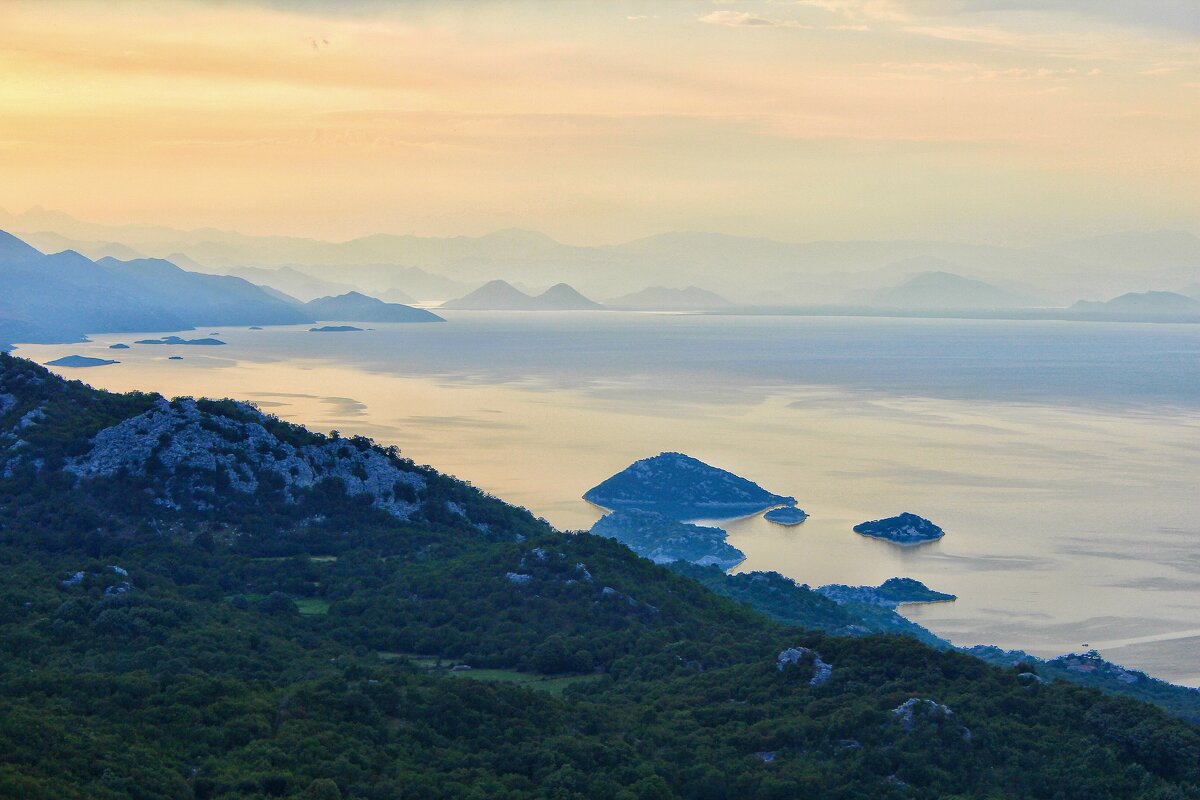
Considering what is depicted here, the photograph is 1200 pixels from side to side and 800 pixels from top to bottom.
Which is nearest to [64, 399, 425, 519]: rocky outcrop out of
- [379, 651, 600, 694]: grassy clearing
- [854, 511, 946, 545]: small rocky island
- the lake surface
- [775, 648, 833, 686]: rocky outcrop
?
[379, 651, 600, 694]: grassy clearing

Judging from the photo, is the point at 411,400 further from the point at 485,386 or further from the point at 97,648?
the point at 97,648

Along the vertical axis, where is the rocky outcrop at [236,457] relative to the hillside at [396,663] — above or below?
above

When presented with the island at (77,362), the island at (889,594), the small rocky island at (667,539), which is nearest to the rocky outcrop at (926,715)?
the island at (889,594)

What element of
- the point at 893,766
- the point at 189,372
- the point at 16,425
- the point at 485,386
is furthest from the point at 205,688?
the point at 189,372

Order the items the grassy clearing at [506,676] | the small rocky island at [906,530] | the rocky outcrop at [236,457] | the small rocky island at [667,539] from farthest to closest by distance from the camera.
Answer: the small rocky island at [906,530] < the small rocky island at [667,539] < the rocky outcrop at [236,457] < the grassy clearing at [506,676]

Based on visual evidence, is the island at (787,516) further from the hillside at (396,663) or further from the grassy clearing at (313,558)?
the grassy clearing at (313,558)

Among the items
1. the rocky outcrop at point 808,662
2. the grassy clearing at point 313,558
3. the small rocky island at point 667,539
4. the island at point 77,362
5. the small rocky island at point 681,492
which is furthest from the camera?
the island at point 77,362
